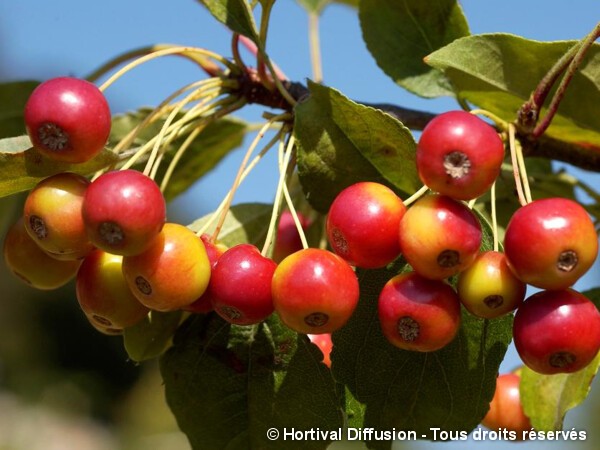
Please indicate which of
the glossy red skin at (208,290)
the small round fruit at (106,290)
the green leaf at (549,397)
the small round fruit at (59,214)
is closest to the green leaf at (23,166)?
the small round fruit at (59,214)

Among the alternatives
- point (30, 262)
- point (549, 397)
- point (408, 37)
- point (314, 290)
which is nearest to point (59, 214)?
point (30, 262)

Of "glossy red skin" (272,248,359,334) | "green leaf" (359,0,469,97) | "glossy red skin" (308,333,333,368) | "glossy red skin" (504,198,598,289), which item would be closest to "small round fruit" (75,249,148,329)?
"glossy red skin" (272,248,359,334)

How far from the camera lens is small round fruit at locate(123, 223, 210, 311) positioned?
1.38 meters

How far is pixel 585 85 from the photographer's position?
1712 millimetres

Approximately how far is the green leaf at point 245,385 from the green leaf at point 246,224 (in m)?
0.24

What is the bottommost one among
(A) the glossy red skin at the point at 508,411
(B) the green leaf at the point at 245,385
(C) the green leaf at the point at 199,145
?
(A) the glossy red skin at the point at 508,411

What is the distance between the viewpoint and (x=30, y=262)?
1.61 meters

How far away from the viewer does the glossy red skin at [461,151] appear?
48.9 inches

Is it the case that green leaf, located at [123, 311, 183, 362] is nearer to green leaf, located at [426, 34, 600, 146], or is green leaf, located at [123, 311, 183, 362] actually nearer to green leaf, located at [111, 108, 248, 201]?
green leaf, located at [111, 108, 248, 201]

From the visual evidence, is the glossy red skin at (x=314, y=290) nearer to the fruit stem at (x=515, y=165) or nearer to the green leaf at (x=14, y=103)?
the fruit stem at (x=515, y=165)

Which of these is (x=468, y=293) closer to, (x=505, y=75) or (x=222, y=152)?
(x=505, y=75)

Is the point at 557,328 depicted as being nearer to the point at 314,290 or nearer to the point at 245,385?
the point at 314,290

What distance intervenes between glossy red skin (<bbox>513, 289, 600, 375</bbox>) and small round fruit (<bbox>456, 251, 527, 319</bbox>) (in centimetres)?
3

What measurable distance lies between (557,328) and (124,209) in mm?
697
